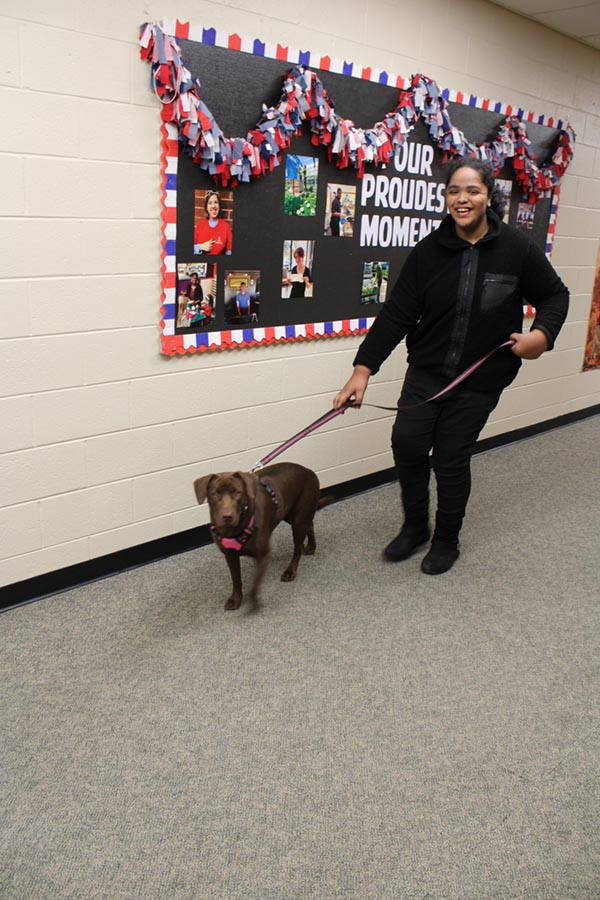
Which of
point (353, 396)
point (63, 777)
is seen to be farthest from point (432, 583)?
point (63, 777)

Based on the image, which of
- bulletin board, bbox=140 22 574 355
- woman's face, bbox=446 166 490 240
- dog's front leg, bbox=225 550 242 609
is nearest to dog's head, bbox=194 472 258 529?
dog's front leg, bbox=225 550 242 609

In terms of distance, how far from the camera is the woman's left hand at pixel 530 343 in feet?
8.38

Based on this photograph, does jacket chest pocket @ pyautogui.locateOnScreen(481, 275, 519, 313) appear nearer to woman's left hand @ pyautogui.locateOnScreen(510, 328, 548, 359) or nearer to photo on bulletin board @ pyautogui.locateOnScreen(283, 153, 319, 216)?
woman's left hand @ pyautogui.locateOnScreen(510, 328, 548, 359)

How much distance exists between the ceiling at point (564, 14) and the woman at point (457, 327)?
167cm

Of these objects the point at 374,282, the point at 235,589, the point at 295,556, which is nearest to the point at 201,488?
the point at 235,589

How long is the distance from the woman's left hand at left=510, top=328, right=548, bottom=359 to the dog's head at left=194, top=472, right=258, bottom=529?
1.08m

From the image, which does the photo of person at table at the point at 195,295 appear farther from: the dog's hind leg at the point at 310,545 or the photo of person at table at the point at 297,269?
the dog's hind leg at the point at 310,545

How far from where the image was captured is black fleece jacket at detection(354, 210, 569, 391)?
264cm

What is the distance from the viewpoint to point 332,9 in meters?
2.94

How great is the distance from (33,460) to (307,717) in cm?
125

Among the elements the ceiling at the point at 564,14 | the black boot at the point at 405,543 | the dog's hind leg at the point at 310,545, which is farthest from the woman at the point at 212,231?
the ceiling at the point at 564,14

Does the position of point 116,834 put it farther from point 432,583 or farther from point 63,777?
point 432,583

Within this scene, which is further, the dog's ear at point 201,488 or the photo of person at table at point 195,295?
the photo of person at table at point 195,295

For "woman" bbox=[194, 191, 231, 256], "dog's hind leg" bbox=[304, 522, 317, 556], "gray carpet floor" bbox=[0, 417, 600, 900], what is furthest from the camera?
"dog's hind leg" bbox=[304, 522, 317, 556]
